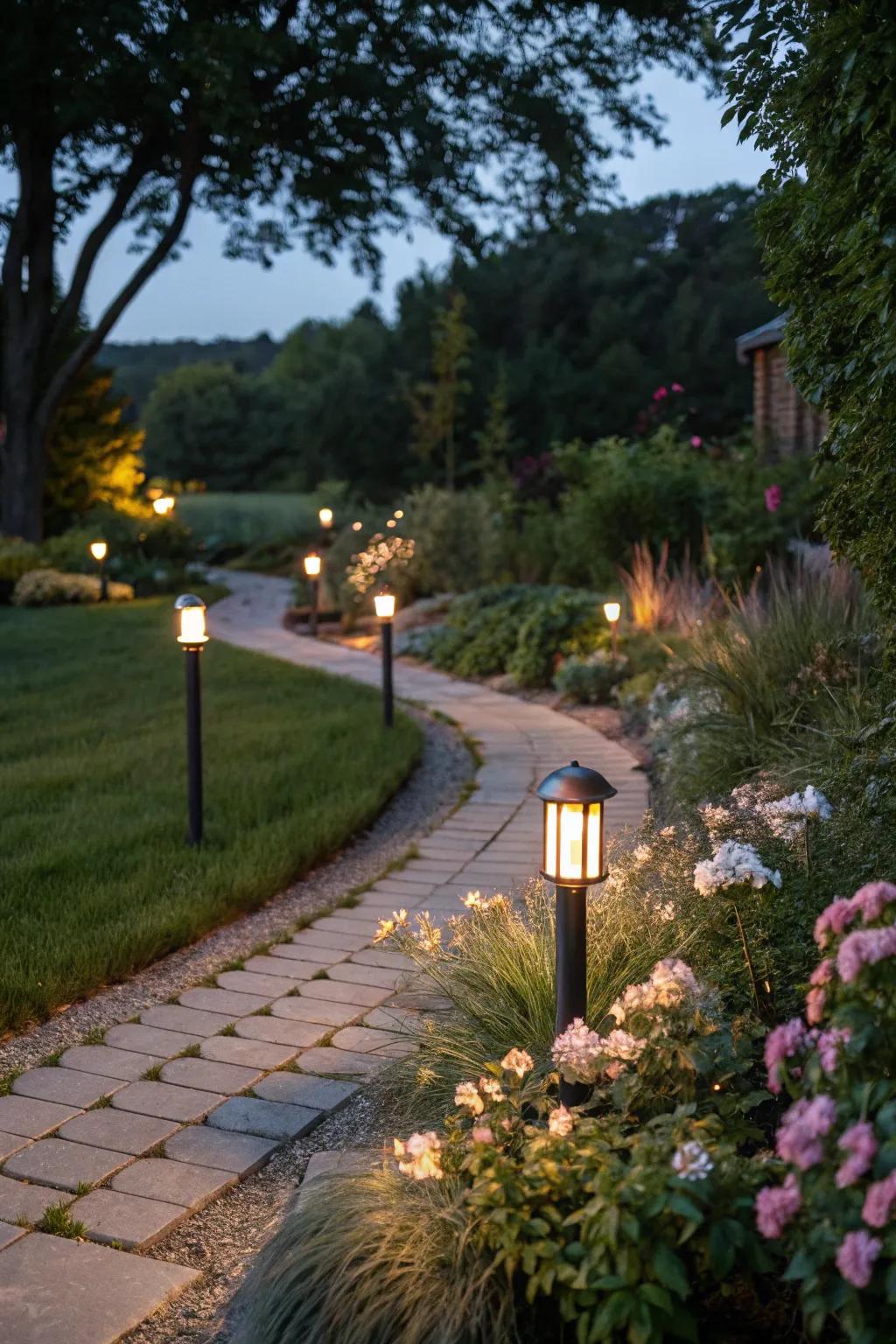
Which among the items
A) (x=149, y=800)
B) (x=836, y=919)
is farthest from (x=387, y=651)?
(x=836, y=919)

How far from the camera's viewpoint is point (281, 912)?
15.1 ft

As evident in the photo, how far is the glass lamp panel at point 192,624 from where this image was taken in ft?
16.8

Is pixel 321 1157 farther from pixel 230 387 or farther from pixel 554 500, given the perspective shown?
pixel 230 387

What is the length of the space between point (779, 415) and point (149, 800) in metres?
10.1

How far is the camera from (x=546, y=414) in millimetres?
28031

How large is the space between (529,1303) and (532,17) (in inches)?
596

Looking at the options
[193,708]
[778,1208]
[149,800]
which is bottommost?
[149,800]

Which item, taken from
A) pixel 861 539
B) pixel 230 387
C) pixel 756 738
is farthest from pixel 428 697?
pixel 230 387

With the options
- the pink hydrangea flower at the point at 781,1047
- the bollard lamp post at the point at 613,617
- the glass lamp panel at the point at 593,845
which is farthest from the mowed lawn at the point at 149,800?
the pink hydrangea flower at the point at 781,1047

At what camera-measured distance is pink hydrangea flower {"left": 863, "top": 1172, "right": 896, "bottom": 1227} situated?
1.51 meters

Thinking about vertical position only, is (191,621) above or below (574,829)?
above

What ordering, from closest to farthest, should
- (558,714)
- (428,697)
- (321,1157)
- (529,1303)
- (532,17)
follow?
(529,1303) < (321,1157) < (558,714) < (428,697) < (532,17)

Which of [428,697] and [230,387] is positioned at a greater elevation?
[230,387]

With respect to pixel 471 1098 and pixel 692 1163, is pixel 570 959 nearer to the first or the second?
pixel 471 1098
